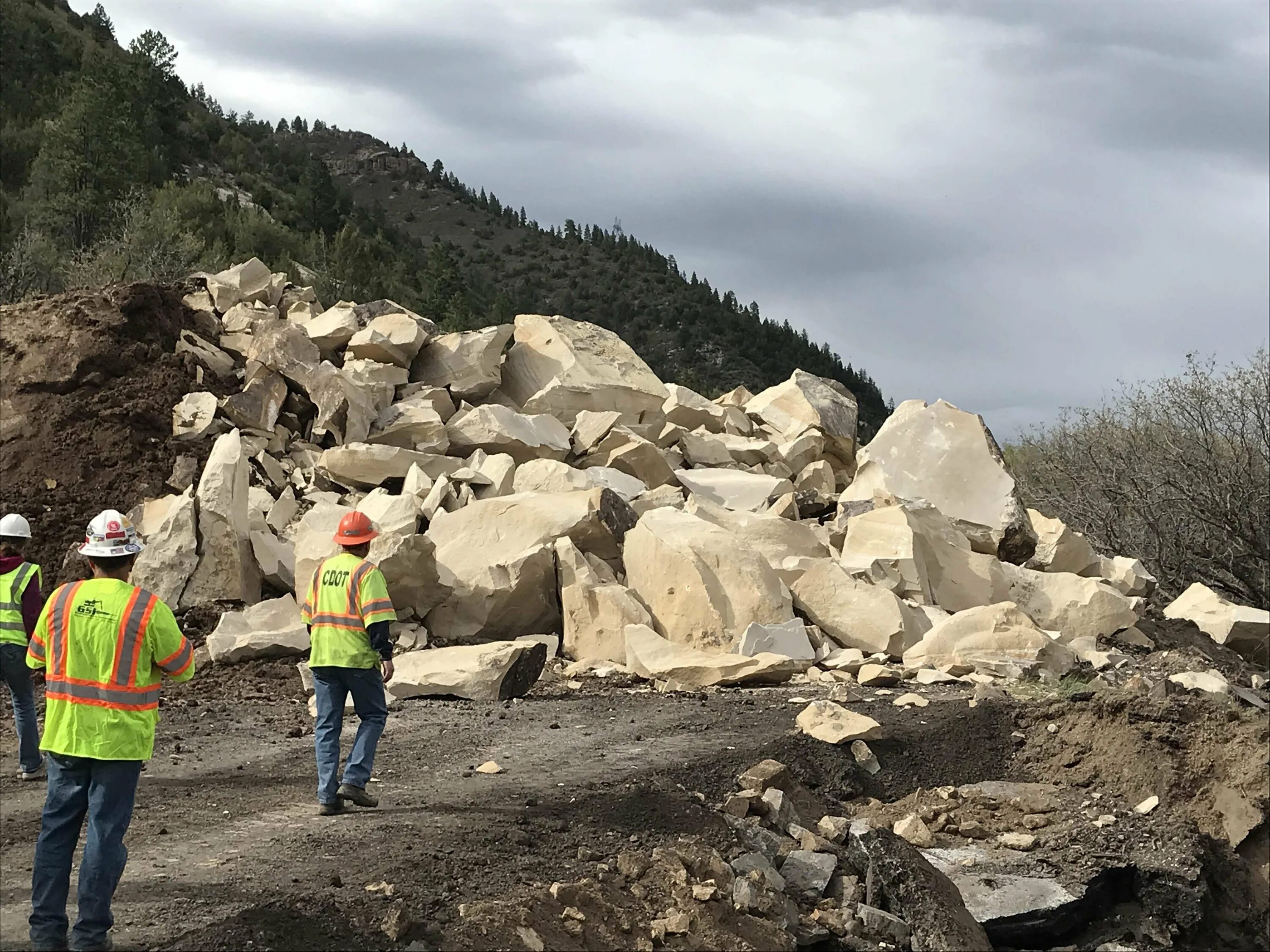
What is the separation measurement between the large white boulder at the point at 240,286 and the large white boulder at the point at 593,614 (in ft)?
24.0

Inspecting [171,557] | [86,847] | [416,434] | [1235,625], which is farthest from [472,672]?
[1235,625]

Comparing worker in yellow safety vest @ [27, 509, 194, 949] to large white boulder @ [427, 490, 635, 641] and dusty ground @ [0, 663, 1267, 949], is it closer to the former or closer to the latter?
dusty ground @ [0, 663, 1267, 949]

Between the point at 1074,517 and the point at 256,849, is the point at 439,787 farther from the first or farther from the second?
the point at 1074,517

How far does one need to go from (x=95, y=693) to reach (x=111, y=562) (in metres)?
0.47

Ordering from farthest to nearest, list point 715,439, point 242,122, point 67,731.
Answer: point 242,122 → point 715,439 → point 67,731

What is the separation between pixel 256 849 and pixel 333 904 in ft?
3.18

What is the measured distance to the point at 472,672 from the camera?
356 inches

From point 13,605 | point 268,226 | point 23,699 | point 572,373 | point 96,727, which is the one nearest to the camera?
point 96,727

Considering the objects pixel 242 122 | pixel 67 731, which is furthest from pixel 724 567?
pixel 242 122

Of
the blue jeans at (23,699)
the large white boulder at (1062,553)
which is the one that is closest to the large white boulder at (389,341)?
the large white boulder at (1062,553)

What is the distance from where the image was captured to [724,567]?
10.7 m

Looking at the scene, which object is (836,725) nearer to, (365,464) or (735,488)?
(735,488)

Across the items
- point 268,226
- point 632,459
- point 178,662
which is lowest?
point 178,662

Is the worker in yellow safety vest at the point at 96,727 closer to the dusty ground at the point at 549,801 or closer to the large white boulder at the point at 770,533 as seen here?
the dusty ground at the point at 549,801
